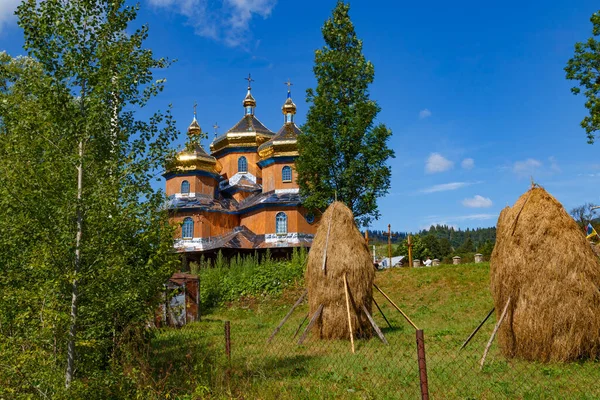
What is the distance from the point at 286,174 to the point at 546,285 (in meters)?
27.2

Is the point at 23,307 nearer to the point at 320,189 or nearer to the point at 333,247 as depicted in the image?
the point at 333,247

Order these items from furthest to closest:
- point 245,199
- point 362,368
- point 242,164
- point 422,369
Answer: point 242,164, point 245,199, point 362,368, point 422,369

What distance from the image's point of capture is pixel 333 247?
40.5 feet

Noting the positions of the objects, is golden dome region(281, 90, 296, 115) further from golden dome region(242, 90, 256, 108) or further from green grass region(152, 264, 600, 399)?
green grass region(152, 264, 600, 399)

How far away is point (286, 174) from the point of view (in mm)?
35125

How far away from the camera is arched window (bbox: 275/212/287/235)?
3375cm

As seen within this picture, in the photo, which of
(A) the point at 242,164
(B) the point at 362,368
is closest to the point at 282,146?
(A) the point at 242,164

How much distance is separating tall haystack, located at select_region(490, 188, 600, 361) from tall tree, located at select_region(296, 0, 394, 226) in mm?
17411

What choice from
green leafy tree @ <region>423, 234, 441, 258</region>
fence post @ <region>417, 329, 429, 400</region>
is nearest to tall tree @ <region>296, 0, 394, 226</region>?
fence post @ <region>417, 329, 429, 400</region>

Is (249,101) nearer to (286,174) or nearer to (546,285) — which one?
(286,174)

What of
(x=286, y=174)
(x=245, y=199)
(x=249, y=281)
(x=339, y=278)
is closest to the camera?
(x=339, y=278)

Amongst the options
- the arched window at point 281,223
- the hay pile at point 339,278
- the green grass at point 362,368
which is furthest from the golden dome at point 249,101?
the hay pile at point 339,278

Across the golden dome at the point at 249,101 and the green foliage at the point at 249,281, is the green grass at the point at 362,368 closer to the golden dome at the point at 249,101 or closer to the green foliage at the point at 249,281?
the green foliage at the point at 249,281

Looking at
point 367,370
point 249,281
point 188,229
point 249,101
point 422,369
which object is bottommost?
point 367,370
